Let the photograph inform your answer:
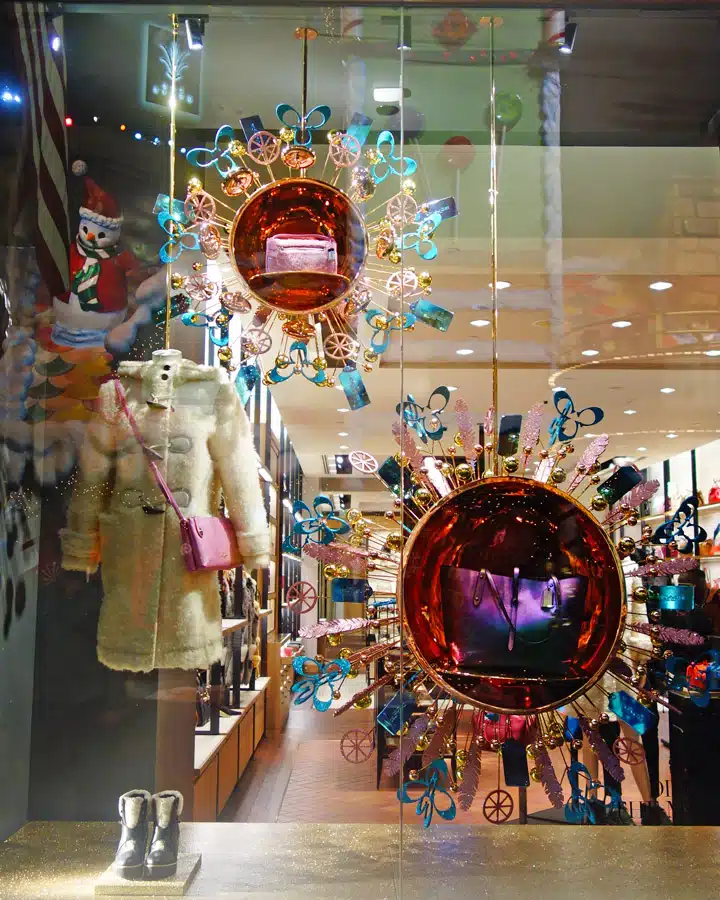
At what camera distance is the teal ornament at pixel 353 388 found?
266 centimetres

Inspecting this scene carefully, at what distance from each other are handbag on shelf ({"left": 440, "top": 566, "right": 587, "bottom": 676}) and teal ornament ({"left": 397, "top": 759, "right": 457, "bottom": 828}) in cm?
31

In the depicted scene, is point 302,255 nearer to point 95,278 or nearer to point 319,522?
point 95,278

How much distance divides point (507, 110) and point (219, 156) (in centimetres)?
90

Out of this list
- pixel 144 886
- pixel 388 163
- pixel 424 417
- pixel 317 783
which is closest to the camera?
pixel 144 886

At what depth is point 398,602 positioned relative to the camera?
2.56 m

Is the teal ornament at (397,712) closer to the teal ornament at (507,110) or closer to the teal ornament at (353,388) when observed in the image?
the teal ornament at (353,388)

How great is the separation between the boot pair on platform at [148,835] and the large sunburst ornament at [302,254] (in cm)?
119

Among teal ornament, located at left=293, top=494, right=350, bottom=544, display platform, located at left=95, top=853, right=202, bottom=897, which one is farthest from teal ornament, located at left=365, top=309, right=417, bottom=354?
display platform, located at left=95, top=853, right=202, bottom=897

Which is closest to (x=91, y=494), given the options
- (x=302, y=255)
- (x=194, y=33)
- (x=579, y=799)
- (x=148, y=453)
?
(x=148, y=453)

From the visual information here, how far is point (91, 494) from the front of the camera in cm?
266

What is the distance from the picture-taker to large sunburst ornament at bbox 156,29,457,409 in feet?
8.86

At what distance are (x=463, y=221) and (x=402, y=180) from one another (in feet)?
0.73

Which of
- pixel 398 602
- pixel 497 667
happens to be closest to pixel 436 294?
pixel 398 602

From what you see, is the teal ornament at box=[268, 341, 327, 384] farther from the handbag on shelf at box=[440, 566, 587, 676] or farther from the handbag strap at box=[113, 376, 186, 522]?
the handbag on shelf at box=[440, 566, 587, 676]
